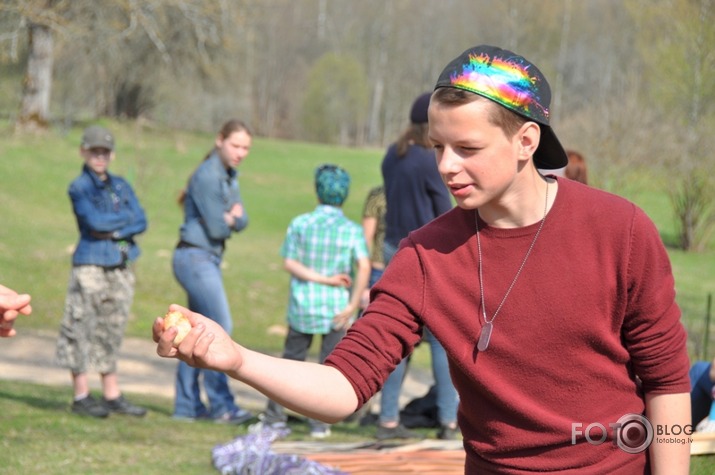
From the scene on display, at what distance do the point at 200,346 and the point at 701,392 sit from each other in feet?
12.8

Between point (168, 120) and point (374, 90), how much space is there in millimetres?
24020

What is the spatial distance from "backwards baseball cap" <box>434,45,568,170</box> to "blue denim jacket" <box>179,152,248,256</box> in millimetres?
4842

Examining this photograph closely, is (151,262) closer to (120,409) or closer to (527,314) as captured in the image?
(120,409)

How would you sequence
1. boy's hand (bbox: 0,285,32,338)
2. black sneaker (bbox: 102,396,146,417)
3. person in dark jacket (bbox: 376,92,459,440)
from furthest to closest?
black sneaker (bbox: 102,396,146,417)
person in dark jacket (bbox: 376,92,459,440)
boy's hand (bbox: 0,285,32,338)

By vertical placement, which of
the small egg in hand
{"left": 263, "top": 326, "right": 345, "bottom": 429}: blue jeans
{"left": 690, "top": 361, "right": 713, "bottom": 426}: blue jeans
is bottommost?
{"left": 263, "top": 326, "right": 345, "bottom": 429}: blue jeans

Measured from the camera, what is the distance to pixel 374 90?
63.3 metres

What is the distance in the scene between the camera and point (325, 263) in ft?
23.3

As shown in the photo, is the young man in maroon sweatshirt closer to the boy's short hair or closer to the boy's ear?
the boy's ear

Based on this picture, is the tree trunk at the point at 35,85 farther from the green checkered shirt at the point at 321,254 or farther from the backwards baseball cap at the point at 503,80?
the backwards baseball cap at the point at 503,80

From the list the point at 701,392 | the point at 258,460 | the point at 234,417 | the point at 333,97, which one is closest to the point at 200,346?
the point at 258,460

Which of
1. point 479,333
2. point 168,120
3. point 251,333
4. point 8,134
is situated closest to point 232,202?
point 479,333

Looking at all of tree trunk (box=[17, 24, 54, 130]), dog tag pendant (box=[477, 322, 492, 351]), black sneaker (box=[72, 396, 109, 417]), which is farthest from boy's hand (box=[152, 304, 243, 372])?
tree trunk (box=[17, 24, 54, 130])

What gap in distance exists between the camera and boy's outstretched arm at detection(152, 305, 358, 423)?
2.11 m

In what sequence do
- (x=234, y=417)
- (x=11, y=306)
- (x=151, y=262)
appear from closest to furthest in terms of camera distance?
(x=11, y=306), (x=234, y=417), (x=151, y=262)
